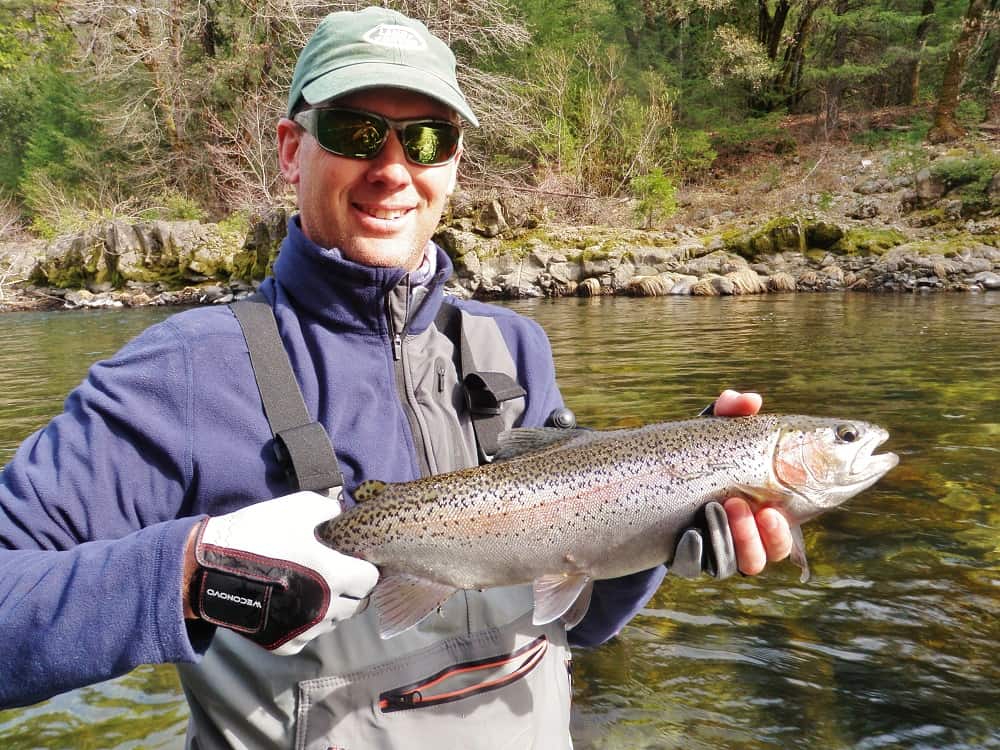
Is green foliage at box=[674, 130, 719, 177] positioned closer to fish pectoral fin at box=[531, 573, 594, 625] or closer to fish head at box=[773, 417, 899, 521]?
fish head at box=[773, 417, 899, 521]

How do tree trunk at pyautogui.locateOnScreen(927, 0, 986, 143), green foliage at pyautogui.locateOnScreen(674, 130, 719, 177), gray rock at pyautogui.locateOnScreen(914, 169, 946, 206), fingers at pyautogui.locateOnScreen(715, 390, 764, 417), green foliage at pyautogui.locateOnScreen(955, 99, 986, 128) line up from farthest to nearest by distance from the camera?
green foliage at pyautogui.locateOnScreen(674, 130, 719, 177) → green foliage at pyautogui.locateOnScreen(955, 99, 986, 128) → tree trunk at pyautogui.locateOnScreen(927, 0, 986, 143) → gray rock at pyautogui.locateOnScreen(914, 169, 946, 206) → fingers at pyautogui.locateOnScreen(715, 390, 764, 417)

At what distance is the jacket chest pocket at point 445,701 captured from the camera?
178cm

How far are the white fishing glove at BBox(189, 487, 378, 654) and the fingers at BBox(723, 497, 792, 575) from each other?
3.42 feet

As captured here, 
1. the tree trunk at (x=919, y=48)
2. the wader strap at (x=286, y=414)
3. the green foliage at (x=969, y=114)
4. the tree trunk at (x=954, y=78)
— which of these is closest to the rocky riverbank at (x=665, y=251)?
the tree trunk at (x=954, y=78)

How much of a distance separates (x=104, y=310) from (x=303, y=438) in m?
26.4

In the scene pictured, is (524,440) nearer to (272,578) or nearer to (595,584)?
(595,584)

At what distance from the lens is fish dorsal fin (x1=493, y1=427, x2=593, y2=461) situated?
2158mm

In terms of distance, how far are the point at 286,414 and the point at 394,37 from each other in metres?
1.16

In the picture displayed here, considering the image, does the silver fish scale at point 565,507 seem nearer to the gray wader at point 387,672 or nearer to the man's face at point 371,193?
the gray wader at point 387,672

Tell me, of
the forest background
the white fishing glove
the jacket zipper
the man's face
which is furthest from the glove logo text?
the forest background

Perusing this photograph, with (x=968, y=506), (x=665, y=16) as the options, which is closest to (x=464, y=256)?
(x=968, y=506)

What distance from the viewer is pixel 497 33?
25.4m

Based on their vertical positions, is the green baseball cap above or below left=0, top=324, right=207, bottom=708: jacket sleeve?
above

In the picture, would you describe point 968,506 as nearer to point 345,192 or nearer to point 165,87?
point 345,192
